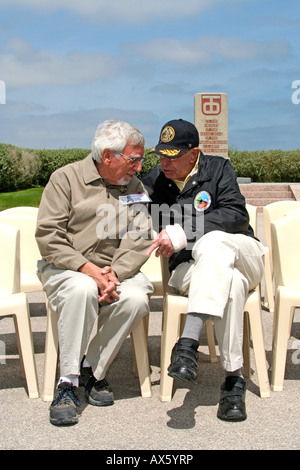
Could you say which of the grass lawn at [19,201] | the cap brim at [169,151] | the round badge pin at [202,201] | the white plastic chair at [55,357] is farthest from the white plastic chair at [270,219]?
the grass lawn at [19,201]

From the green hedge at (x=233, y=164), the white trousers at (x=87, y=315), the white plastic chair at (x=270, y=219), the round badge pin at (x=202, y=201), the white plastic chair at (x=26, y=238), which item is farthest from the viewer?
the green hedge at (x=233, y=164)

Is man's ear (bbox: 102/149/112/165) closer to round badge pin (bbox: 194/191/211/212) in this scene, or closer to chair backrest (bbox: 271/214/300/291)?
round badge pin (bbox: 194/191/211/212)

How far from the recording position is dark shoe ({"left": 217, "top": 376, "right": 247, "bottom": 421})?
9.91 ft

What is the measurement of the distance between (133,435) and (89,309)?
72 cm

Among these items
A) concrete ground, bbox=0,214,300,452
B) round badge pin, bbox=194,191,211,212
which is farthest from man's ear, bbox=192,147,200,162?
concrete ground, bbox=0,214,300,452

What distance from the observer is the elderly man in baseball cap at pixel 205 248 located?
302cm

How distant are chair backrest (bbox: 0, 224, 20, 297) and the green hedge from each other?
1889 centimetres

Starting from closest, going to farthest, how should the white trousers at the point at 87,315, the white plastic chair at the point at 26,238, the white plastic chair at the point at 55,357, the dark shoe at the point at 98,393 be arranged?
the white trousers at the point at 87,315
the dark shoe at the point at 98,393
the white plastic chair at the point at 55,357
the white plastic chair at the point at 26,238

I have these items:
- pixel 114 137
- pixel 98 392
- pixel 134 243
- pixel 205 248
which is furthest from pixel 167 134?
pixel 98 392

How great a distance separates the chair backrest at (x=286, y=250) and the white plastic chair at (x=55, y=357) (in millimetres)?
1101

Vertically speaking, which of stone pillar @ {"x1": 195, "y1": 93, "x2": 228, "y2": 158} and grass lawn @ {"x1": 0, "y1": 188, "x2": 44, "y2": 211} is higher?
stone pillar @ {"x1": 195, "y1": 93, "x2": 228, "y2": 158}

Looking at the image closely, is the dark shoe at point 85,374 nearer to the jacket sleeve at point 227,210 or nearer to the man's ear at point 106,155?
the jacket sleeve at point 227,210

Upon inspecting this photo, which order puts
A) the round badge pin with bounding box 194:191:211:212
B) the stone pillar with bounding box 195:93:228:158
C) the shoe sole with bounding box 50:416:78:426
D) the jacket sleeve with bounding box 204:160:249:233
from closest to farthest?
the shoe sole with bounding box 50:416:78:426 < the jacket sleeve with bounding box 204:160:249:233 < the round badge pin with bounding box 194:191:211:212 < the stone pillar with bounding box 195:93:228:158

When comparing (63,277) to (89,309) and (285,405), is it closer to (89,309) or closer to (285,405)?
(89,309)
